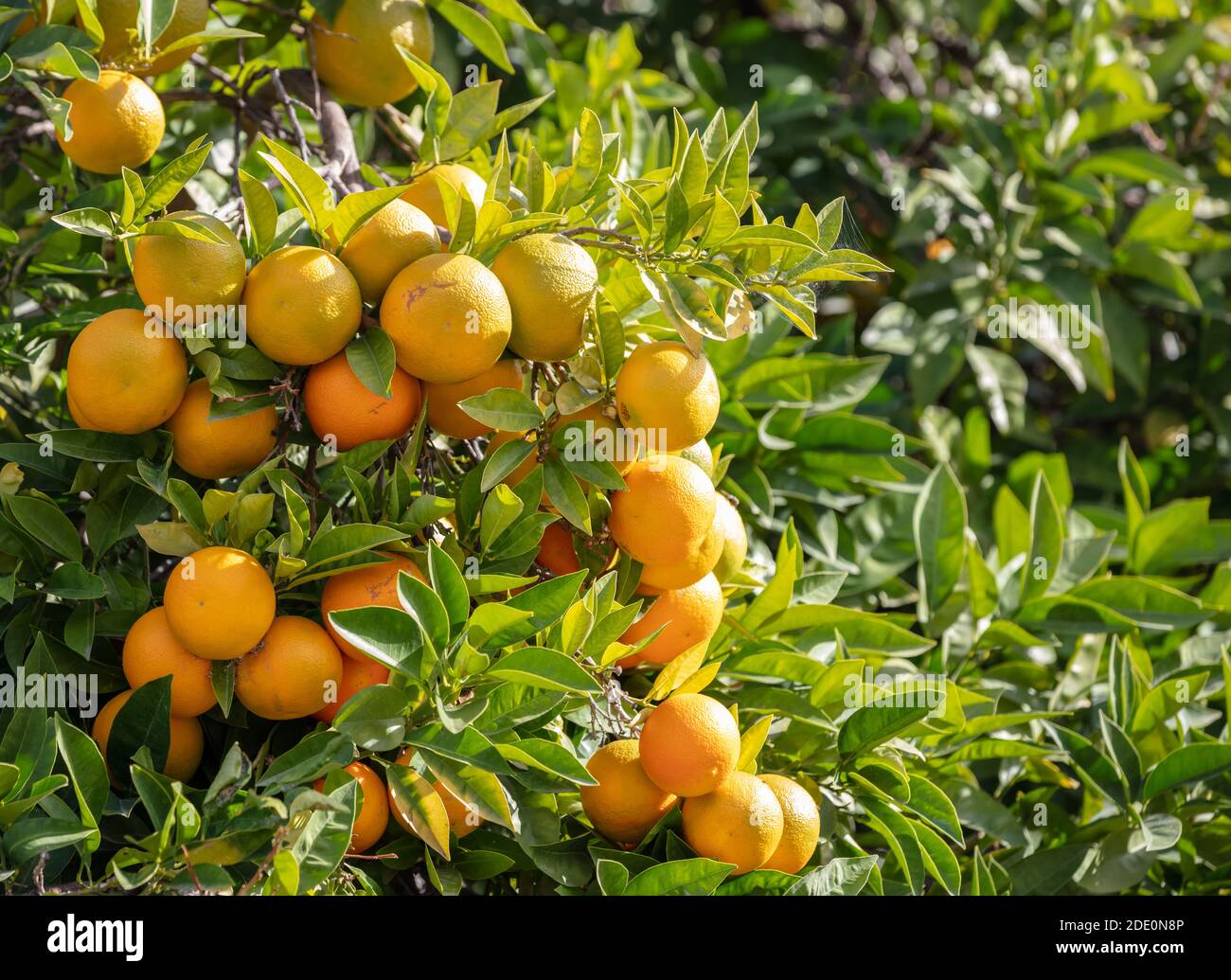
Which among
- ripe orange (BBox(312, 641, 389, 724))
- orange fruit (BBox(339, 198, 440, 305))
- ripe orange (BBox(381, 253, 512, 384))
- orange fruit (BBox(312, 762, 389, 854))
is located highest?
orange fruit (BBox(339, 198, 440, 305))

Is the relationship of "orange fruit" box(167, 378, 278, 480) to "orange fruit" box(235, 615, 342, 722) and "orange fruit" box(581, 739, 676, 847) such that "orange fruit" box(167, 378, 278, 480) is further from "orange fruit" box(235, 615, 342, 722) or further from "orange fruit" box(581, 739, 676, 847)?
"orange fruit" box(581, 739, 676, 847)

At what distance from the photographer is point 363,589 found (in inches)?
35.5

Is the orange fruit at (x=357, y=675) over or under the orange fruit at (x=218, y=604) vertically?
under

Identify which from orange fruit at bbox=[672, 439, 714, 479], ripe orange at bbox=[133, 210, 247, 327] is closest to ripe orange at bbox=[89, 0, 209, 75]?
ripe orange at bbox=[133, 210, 247, 327]

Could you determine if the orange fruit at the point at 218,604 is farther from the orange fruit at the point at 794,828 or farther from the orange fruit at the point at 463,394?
the orange fruit at the point at 794,828

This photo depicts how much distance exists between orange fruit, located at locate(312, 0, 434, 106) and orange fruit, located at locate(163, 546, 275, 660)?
57 cm

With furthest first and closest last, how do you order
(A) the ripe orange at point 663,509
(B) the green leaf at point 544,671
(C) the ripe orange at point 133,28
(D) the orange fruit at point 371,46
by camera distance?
(D) the orange fruit at point 371,46
(C) the ripe orange at point 133,28
(A) the ripe orange at point 663,509
(B) the green leaf at point 544,671

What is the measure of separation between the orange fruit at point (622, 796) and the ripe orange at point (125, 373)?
0.46m

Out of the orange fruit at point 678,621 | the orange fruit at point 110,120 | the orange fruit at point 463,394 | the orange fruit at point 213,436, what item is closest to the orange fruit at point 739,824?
the orange fruit at point 678,621

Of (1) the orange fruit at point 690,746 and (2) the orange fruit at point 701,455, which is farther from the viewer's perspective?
(2) the orange fruit at point 701,455

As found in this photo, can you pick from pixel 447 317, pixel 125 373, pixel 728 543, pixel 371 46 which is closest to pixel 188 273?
pixel 125 373

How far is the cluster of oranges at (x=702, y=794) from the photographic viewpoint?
0.91 metres

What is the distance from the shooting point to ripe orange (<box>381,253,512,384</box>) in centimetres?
87

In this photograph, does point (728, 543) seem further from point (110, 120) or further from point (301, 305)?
point (110, 120)
